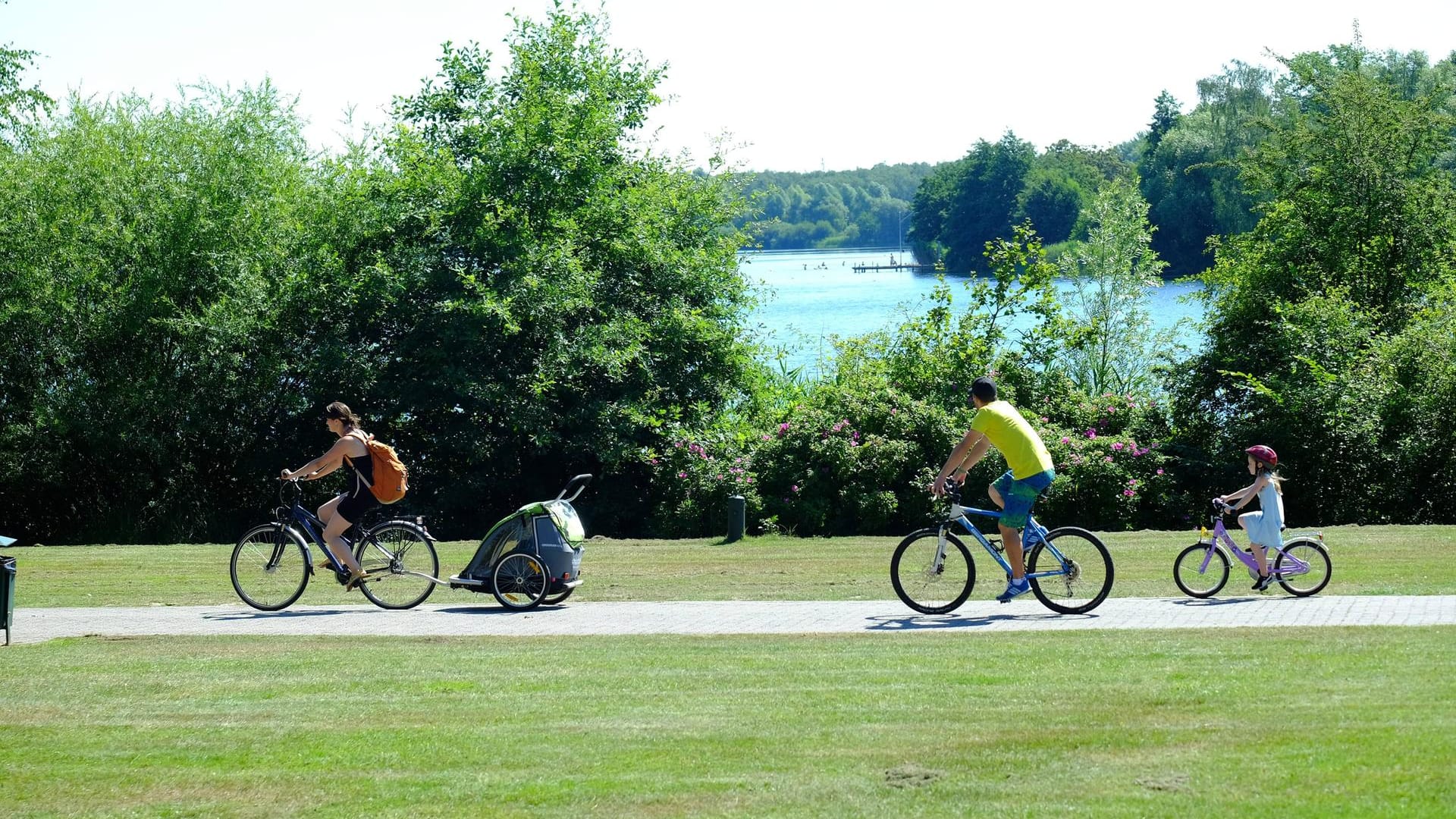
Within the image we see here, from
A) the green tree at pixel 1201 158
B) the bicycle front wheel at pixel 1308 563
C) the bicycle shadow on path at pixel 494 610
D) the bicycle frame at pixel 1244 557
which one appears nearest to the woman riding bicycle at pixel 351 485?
the bicycle shadow on path at pixel 494 610

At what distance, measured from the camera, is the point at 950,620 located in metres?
11.2

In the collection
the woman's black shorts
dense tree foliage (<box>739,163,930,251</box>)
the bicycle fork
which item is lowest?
the bicycle fork

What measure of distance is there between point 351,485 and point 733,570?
15.4ft

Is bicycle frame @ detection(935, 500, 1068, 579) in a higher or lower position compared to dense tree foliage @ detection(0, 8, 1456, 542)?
lower

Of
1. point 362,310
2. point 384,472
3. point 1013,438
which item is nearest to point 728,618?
point 1013,438

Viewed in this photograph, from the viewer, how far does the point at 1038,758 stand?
6.58 metres

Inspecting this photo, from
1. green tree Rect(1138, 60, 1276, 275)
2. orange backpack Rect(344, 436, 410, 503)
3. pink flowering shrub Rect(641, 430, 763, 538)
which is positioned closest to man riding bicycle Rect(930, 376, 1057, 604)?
orange backpack Rect(344, 436, 410, 503)

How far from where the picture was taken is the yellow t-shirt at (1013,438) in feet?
35.8

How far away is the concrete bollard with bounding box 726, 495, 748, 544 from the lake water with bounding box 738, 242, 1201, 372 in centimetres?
779

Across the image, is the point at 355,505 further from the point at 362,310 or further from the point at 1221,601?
the point at 362,310

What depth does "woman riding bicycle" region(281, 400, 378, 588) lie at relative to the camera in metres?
12.1

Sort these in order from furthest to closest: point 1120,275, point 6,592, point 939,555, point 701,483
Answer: point 1120,275 < point 701,483 < point 939,555 < point 6,592

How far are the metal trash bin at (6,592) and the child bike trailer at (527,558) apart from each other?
10.7 ft

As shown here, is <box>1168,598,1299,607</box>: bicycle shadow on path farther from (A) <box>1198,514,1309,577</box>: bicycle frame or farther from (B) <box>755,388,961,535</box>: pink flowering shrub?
(B) <box>755,388,961,535</box>: pink flowering shrub
